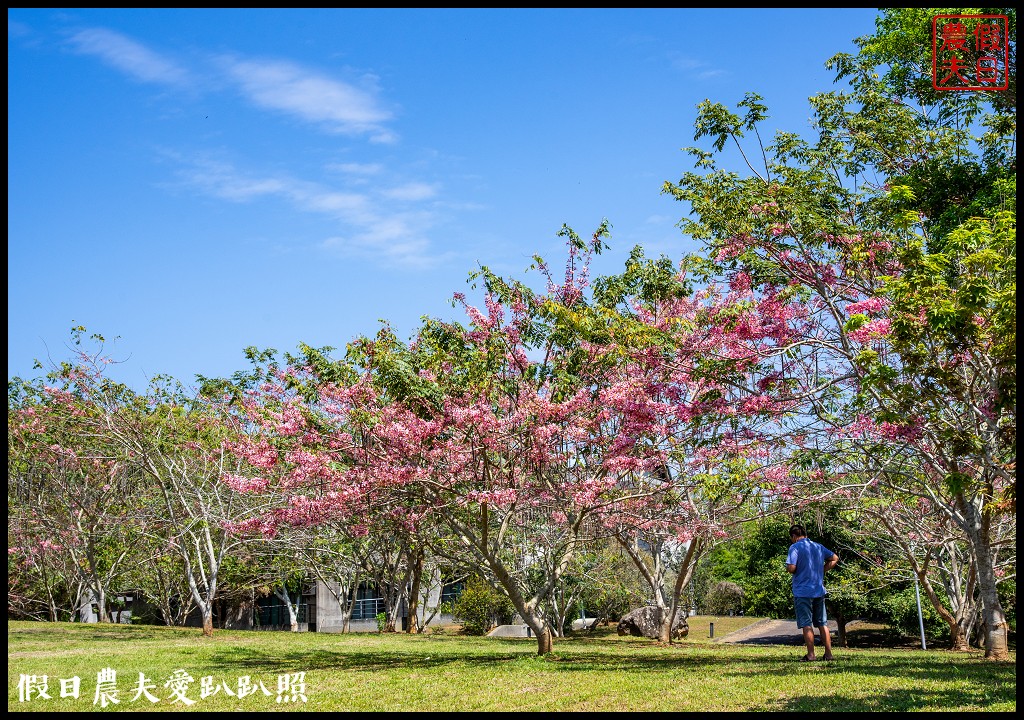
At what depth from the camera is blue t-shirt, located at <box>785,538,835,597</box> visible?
1075 cm

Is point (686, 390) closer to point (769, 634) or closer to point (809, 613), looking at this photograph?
point (809, 613)

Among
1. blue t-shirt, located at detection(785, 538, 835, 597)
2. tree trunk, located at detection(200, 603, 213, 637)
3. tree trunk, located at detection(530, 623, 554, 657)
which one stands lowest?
tree trunk, located at detection(200, 603, 213, 637)

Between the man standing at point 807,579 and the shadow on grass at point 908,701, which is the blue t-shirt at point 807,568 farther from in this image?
the shadow on grass at point 908,701

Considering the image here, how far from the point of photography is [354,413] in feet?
38.9

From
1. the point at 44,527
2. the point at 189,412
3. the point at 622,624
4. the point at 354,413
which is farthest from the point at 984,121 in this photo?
the point at 44,527

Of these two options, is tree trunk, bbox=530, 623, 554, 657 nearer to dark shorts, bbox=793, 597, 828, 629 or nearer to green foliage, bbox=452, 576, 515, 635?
dark shorts, bbox=793, 597, 828, 629

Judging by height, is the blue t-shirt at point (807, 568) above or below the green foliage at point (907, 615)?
above

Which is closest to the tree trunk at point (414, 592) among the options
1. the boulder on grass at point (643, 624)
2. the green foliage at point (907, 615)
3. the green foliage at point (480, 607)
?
the green foliage at point (480, 607)

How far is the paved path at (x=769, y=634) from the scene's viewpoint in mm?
30819

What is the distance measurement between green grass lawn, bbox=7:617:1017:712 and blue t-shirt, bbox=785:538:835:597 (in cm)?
87

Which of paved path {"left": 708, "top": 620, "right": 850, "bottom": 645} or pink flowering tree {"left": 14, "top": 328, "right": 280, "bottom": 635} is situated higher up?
pink flowering tree {"left": 14, "top": 328, "right": 280, "bottom": 635}

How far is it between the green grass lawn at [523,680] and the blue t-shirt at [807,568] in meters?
0.87

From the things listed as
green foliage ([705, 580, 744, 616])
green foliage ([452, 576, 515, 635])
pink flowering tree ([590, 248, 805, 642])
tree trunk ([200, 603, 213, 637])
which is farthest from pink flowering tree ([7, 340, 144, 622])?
green foliage ([705, 580, 744, 616])

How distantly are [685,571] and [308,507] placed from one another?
Result: 8.32 meters
